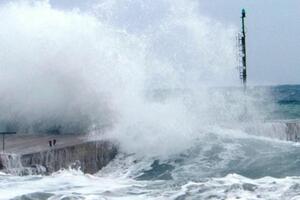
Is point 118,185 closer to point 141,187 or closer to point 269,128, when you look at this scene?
point 141,187

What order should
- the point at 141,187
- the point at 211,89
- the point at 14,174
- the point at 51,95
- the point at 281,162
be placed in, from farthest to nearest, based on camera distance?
the point at 211,89 → the point at 51,95 → the point at 281,162 → the point at 14,174 → the point at 141,187

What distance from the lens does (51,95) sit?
44.6 ft

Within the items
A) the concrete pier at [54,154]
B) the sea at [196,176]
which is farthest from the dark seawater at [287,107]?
the concrete pier at [54,154]

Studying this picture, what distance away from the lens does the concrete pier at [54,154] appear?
8836mm

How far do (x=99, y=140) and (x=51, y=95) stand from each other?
3.33m

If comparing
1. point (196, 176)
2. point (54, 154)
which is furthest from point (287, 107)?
point (54, 154)

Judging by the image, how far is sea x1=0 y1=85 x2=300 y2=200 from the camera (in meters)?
7.09

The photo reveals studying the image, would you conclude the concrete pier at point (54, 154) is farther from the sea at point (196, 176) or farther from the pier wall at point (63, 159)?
the sea at point (196, 176)

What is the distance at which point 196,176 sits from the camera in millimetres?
9094

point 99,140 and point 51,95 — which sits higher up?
point 51,95

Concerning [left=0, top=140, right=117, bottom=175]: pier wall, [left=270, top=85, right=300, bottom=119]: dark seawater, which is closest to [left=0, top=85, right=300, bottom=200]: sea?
[left=0, top=140, right=117, bottom=175]: pier wall

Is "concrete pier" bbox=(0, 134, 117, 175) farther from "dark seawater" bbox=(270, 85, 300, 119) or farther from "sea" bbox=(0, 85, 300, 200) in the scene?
"dark seawater" bbox=(270, 85, 300, 119)

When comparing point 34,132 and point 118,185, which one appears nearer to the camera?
point 118,185

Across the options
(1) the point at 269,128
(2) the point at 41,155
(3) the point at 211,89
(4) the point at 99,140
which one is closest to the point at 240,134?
(1) the point at 269,128
